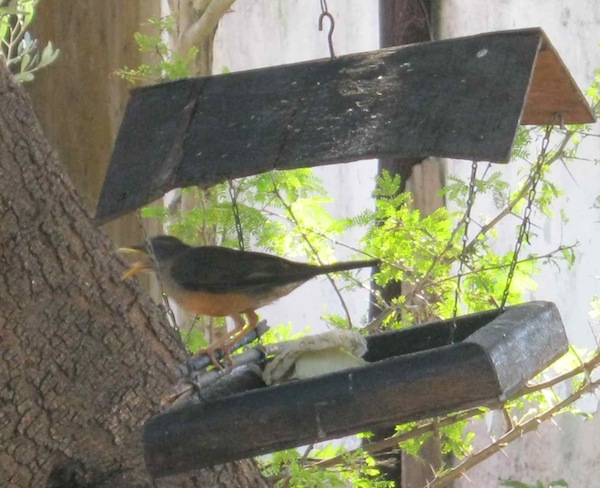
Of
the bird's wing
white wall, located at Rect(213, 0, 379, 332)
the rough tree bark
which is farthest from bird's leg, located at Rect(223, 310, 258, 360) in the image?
white wall, located at Rect(213, 0, 379, 332)

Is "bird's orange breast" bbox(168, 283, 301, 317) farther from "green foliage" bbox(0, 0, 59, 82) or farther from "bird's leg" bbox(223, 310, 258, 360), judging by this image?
"green foliage" bbox(0, 0, 59, 82)

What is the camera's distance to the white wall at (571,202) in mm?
4984

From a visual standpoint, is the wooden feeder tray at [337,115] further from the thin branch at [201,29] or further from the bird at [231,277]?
the thin branch at [201,29]

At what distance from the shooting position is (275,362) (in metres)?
2.48

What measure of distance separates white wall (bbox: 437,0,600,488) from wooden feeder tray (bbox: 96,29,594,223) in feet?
8.89

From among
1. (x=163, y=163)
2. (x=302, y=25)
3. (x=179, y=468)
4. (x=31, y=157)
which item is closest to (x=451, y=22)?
(x=302, y=25)

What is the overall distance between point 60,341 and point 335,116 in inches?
44.1

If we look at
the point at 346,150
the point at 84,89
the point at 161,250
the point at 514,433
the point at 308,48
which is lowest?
the point at 514,433

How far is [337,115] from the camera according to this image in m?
2.11

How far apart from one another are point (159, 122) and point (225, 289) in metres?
0.45

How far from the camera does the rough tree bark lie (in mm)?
2725

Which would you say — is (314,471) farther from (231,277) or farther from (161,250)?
(231,277)

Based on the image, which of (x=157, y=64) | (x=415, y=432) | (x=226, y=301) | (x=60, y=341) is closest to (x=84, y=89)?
(x=157, y=64)

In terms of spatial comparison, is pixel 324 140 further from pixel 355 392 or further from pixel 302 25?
pixel 302 25
